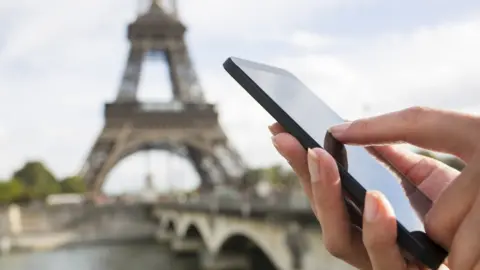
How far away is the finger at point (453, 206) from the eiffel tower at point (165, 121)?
126 ft

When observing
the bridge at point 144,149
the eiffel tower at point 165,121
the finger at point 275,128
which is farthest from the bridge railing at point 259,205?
the eiffel tower at point 165,121

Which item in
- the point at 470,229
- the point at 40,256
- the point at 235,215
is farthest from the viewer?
the point at 40,256

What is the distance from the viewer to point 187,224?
29656 mm

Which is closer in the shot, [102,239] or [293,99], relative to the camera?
[293,99]

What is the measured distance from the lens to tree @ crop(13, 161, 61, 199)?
50688mm

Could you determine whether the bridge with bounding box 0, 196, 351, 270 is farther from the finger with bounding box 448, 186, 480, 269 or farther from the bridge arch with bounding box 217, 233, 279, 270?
the finger with bounding box 448, 186, 480, 269

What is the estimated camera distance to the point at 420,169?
133 cm

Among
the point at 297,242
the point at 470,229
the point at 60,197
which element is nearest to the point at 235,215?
the point at 297,242

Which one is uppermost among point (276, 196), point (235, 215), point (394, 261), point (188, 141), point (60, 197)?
point (394, 261)

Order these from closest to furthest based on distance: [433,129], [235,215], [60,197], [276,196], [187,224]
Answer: [433,129], [276,196], [235,215], [187,224], [60,197]

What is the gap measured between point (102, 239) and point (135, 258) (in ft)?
26.7

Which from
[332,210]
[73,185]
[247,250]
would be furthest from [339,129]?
[73,185]

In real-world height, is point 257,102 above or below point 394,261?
above

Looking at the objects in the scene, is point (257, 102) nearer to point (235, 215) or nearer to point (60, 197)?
point (235, 215)
